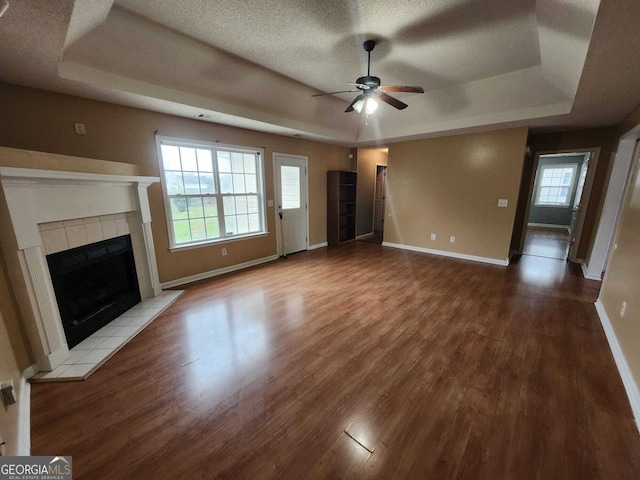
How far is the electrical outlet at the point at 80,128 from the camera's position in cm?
257

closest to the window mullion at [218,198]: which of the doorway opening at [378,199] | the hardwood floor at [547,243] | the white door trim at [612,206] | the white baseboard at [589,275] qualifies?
the doorway opening at [378,199]

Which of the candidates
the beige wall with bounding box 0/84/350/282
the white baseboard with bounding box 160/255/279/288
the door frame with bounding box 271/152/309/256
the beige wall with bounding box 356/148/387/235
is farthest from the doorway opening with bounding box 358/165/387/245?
the white baseboard with bounding box 160/255/279/288

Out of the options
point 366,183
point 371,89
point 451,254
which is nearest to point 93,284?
point 371,89

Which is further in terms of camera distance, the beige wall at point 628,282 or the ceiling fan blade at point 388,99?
the ceiling fan blade at point 388,99

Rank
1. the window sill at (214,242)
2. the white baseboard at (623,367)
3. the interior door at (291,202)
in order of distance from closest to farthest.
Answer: the white baseboard at (623,367) < the window sill at (214,242) < the interior door at (291,202)

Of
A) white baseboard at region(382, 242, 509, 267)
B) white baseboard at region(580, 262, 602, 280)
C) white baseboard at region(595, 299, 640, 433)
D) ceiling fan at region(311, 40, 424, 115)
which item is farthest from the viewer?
white baseboard at region(382, 242, 509, 267)

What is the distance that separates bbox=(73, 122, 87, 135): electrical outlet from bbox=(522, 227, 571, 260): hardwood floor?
24.5ft

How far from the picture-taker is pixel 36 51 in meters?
1.77

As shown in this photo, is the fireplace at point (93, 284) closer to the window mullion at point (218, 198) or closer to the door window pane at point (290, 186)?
the window mullion at point (218, 198)

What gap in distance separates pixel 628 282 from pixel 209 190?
4867mm

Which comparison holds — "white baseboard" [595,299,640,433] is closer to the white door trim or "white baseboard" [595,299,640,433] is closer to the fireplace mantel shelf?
the white door trim

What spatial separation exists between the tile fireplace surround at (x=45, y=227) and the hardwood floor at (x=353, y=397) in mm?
449

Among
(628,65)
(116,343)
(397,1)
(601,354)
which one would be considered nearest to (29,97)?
(116,343)

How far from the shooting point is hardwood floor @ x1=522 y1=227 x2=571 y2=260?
509 cm
